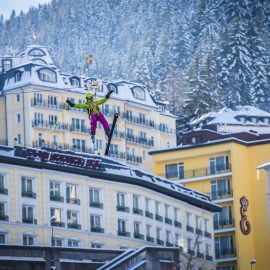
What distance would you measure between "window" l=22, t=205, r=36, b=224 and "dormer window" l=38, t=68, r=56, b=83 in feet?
207

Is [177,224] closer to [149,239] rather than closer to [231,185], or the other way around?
[149,239]

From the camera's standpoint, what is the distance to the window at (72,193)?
10069 cm

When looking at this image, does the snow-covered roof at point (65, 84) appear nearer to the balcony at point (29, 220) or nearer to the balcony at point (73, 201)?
the balcony at point (73, 201)

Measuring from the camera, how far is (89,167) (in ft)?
336

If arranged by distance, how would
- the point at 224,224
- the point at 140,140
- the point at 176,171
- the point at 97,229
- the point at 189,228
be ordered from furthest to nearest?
the point at 140,140 < the point at 176,171 < the point at 224,224 < the point at 189,228 < the point at 97,229

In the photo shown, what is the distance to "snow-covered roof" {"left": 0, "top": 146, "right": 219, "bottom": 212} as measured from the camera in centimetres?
9660

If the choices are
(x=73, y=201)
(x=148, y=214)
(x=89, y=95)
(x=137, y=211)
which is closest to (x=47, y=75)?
(x=148, y=214)

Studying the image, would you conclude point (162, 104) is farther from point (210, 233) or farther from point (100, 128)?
point (210, 233)

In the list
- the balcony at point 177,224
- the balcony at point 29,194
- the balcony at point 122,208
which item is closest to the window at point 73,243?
the balcony at point 29,194

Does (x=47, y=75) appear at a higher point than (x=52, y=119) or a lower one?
higher

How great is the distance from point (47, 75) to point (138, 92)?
62.7 ft

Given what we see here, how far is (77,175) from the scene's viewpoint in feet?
332

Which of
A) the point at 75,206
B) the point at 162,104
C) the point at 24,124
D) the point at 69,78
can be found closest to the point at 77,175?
the point at 75,206

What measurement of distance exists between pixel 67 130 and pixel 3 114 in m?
8.60
